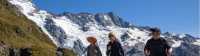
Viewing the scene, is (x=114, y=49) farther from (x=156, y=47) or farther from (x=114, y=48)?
(x=156, y=47)

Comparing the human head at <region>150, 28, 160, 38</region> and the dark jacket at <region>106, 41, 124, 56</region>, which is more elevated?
the human head at <region>150, 28, 160, 38</region>

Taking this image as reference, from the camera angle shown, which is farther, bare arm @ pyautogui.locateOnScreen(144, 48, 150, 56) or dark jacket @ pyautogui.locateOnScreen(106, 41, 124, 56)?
dark jacket @ pyautogui.locateOnScreen(106, 41, 124, 56)

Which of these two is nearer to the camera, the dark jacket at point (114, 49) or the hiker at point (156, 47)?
the hiker at point (156, 47)

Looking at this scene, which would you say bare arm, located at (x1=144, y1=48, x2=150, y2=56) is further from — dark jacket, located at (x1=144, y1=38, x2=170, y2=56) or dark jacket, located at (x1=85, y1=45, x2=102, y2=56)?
dark jacket, located at (x1=85, y1=45, x2=102, y2=56)

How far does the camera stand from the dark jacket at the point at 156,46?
25.3 m

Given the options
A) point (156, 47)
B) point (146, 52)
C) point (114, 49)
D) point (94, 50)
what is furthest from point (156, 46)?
point (94, 50)

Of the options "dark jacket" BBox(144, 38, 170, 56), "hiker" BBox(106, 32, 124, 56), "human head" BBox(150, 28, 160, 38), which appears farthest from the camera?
"hiker" BBox(106, 32, 124, 56)

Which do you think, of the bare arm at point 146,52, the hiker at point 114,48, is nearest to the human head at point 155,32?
the bare arm at point 146,52

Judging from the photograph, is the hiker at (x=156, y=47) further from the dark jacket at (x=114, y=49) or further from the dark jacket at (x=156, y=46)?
the dark jacket at (x=114, y=49)

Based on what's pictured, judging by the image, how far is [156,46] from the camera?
25.4m

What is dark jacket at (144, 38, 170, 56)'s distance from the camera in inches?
995

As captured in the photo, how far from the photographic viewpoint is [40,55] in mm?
95312

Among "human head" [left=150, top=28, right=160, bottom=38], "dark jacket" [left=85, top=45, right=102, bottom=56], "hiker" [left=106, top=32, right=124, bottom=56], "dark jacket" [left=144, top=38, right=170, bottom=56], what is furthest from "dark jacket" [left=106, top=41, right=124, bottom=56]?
"human head" [left=150, top=28, right=160, bottom=38]

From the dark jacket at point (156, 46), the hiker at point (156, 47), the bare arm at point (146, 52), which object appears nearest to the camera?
the bare arm at point (146, 52)
